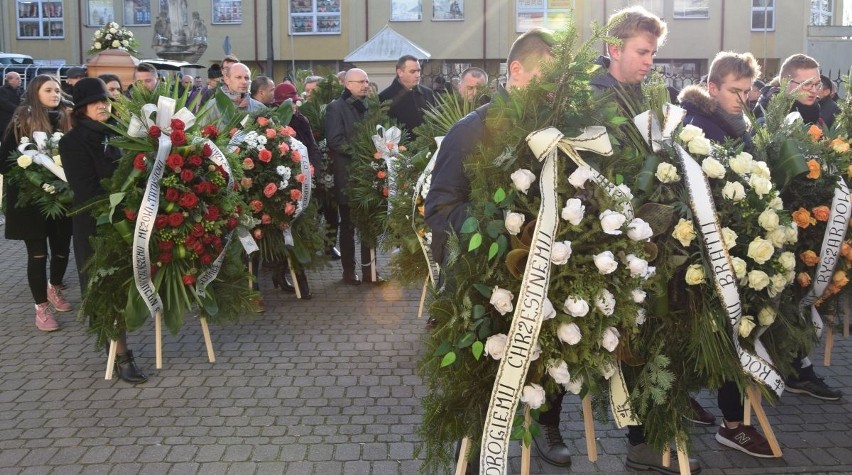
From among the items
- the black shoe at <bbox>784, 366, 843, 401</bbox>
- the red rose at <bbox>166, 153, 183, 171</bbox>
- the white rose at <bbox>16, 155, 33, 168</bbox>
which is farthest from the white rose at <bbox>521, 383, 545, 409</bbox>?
the white rose at <bbox>16, 155, 33, 168</bbox>

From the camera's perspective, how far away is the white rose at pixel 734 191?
377cm

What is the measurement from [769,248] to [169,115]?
3787 millimetres

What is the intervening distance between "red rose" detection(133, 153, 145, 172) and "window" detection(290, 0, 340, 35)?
27.8 m


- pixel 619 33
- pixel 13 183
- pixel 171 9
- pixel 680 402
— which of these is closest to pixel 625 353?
pixel 680 402

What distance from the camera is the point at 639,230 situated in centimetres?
341

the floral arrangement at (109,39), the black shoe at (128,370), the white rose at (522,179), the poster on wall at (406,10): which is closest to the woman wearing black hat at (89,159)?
the black shoe at (128,370)

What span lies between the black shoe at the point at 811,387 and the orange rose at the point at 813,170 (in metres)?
1.71

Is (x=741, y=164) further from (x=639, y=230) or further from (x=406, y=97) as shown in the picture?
(x=406, y=97)

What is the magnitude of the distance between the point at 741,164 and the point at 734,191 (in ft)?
0.54

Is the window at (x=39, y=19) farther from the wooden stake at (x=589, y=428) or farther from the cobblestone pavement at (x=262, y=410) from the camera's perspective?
the wooden stake at (x=589, y=428)

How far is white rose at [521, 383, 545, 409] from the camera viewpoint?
3492 millimetres

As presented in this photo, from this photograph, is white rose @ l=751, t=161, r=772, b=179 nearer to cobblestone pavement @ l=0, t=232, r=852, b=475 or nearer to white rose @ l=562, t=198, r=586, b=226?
white rose @ l=562, t=198, r=586, b=226

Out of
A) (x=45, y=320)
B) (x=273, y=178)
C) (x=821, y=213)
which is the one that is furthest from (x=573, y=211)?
(x=45, y=320)

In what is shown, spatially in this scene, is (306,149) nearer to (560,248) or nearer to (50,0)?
(560,248)
